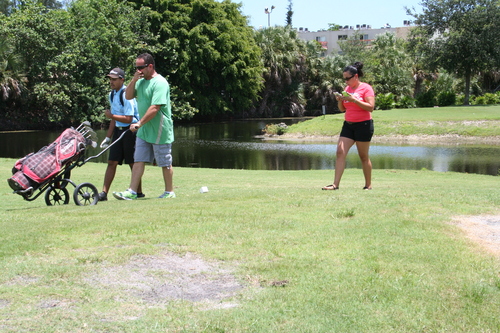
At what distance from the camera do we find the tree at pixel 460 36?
48.6 meters

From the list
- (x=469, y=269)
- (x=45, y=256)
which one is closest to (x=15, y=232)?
(x=45, y=256)

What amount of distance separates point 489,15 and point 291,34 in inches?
925

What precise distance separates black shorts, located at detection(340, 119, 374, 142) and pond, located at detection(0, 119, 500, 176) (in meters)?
12.1

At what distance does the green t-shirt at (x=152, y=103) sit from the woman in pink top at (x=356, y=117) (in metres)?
2.78

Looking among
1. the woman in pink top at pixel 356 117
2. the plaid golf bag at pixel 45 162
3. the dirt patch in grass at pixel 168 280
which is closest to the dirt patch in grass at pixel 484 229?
the dirt patch in grass at pixel 168 280

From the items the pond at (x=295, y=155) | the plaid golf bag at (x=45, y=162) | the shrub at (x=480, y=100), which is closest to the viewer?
the plaid golf bag at (x=45, y=162)

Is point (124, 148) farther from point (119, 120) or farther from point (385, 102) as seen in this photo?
point (385, 102)

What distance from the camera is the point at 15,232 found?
571cm

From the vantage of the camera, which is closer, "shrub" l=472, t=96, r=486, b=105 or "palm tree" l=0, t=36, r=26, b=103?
"palm tree" l=0, t=36, r=26, b=103

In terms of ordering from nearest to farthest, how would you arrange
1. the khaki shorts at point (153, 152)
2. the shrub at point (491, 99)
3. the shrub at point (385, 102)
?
the khaki shorts at point (153, 152), the shrub at point (491, 99), the shrub at point (385, 102)

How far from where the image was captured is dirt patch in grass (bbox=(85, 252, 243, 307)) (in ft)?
13.3

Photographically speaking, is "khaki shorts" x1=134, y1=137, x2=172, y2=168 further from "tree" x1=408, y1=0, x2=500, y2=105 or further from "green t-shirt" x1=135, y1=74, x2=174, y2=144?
"tree" x1=408, y1=0, x2=500, y2=105

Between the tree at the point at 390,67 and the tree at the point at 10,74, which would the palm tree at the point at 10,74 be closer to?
the tree at the point at 10,74

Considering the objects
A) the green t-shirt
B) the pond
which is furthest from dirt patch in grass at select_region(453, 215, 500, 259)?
the pond
